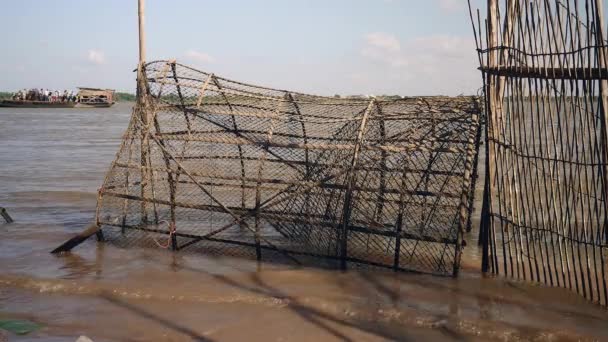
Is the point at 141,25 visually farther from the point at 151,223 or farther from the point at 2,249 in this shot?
the point at 2,249

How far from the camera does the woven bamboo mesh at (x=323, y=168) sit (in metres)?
5.76

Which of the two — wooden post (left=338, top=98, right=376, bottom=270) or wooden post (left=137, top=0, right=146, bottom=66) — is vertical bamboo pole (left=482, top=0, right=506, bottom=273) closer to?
wooden post (left=338, top=98, right=376, bottom=270)

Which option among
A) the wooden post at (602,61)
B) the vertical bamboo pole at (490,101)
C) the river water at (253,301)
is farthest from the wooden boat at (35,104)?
the wooden post at (602,61)

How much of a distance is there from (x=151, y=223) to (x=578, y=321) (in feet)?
18.4

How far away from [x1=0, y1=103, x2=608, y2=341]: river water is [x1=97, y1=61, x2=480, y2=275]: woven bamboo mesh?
32 centimetres

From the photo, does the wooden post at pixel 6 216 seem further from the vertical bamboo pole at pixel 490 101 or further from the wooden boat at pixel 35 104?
the wooden boat at pixel 35 104

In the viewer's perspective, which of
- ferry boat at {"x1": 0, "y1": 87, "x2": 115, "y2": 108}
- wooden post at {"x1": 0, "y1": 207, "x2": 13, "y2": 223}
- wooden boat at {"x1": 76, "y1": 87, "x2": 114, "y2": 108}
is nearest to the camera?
wooden post at {"x1": 0, "y1": 207, "x2": 13, "y2": 223}

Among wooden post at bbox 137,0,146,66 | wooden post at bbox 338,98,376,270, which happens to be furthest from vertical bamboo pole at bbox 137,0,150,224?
wooden post at bbox 338,98,376,270

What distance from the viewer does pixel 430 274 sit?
5.82 metres

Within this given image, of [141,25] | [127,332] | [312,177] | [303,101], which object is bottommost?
[127,332]

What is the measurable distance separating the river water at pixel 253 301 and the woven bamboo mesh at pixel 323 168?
0.32 meters

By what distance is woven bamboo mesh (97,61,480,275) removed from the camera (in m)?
5.76

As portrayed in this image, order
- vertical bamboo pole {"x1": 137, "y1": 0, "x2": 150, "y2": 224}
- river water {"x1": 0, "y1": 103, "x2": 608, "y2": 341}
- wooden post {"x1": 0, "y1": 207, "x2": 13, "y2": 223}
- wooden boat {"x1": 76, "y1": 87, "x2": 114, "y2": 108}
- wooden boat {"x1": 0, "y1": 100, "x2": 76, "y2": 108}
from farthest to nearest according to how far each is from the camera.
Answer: wooden boat {"x1": 76, "y1": 87, "x2": 114, "y2": 108} < wooden boat {"x1": 0, "y1": 100, "x2": 76, "y2": 108} < wooden post {"x1": 0, "y1": 207, "x2": 13, "y2": 223} < vertical bamboo pole {"x1": 137, "y1": 0, "x2": 150, "y2": 224} < river water {"x1": 0, "y1": 103, "x2": 608, "y2": 341}

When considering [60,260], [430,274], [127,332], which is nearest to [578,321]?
[430,274]
